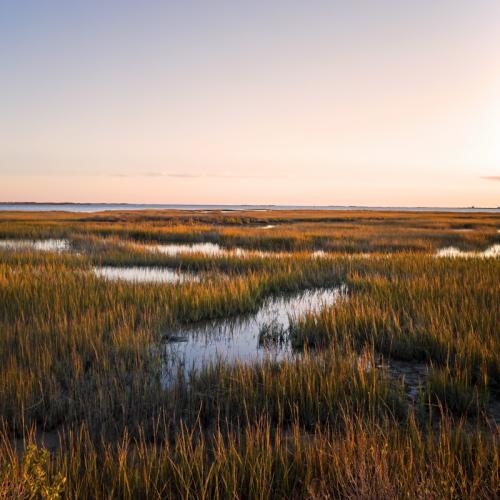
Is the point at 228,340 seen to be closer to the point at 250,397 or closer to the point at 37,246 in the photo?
the point at 250,397

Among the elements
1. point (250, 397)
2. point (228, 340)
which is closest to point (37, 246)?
point (228, 340)

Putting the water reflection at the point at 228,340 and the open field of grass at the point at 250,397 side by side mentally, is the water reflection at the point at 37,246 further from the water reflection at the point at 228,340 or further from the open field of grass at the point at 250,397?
the water reflection at the point at 228,340

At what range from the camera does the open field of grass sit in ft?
7.67

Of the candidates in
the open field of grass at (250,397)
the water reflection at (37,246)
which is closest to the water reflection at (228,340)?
the open field of grass at (250,397)

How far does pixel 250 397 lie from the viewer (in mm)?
3662

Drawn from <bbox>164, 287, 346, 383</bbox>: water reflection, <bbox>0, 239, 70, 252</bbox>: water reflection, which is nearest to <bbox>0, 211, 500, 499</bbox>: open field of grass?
<bbox>164, 287, 346, 383</bbox>: water reflection

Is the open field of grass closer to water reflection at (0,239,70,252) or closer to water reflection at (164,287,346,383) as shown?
water reflection at (164,287,346,383)

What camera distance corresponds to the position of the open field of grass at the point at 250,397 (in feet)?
7.67

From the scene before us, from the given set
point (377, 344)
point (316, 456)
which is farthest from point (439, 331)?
point (316, 456)

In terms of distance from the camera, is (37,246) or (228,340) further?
(37,246)

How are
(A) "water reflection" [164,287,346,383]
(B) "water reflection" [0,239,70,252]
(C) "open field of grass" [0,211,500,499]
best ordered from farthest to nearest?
(B) "water reflection" [0,239,70,252] < (A) "water reflection" [164,287,346,383] < (C) "open field of grass" [0,211,500,499]

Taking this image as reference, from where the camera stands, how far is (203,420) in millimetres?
3549

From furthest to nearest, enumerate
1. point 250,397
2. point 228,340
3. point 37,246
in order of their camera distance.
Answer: point 37,246
point 228,340
point 250,397

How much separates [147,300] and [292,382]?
4.54 m
